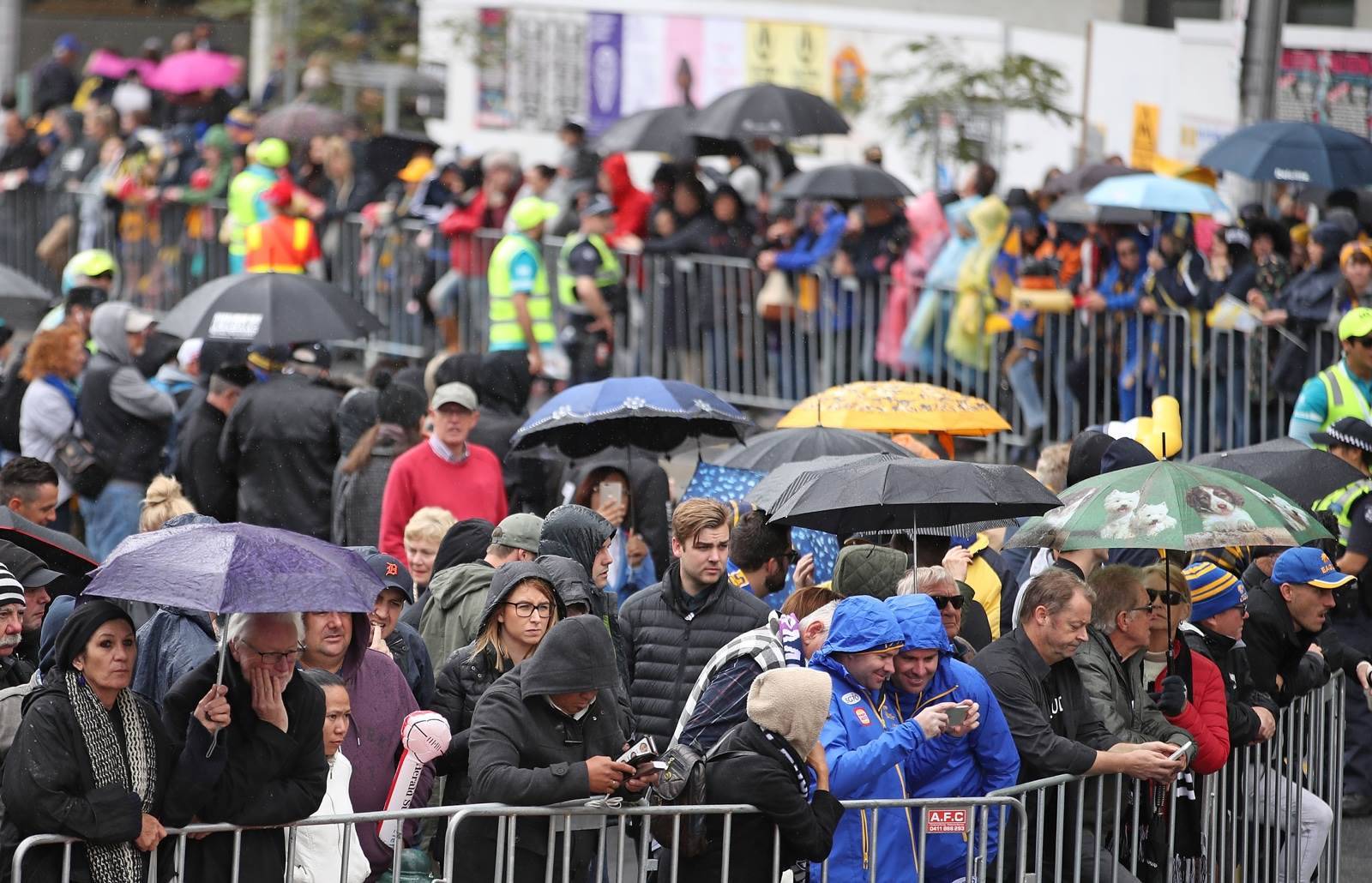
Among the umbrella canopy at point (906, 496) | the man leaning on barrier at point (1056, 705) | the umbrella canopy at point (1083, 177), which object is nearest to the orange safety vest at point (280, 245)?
the umbrella canopy at point (1083, 177)

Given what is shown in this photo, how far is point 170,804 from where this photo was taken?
6359 mm

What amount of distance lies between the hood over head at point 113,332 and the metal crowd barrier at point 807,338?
1.94 meters

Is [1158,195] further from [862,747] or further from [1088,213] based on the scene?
[862,747]

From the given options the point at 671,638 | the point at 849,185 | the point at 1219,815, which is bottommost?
the point at 1219,815

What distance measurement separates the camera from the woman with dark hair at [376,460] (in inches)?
467

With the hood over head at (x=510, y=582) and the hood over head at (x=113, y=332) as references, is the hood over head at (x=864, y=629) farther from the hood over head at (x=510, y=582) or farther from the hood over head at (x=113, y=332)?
the hood over head at (x=113, y=332)

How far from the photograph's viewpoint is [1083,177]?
17.4 m

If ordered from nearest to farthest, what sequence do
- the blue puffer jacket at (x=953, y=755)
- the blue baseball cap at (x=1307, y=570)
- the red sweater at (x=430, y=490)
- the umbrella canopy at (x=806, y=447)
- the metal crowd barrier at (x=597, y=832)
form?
the metal crowd barrier at (x=597, y=832), the blue puffer jacket at (x=953, y=755), the blue baseball cap at (x=1307, y=570), the umbrella canopy at (x=806, y=447), the red sweater at (x=430, y=490)

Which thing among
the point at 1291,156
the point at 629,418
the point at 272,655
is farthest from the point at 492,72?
the point at 272,655

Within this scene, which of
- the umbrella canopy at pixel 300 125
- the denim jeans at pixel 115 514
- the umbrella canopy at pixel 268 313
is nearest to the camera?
the umbrella canopy at pixel 268 313

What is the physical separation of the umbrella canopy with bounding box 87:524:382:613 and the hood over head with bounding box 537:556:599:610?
125cm

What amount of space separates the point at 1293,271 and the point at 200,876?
1029 centimetres

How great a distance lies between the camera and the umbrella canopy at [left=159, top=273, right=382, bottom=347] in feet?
41.3

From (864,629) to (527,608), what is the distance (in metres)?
1.23
